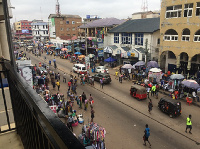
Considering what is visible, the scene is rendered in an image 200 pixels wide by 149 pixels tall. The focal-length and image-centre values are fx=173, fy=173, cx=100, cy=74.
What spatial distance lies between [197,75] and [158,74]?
18.9 feet

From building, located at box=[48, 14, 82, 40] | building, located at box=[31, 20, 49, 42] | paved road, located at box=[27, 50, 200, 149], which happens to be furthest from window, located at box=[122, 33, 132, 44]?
building, located at box=[31, 20, 49, 42]

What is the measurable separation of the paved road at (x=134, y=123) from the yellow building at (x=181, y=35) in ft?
29.7

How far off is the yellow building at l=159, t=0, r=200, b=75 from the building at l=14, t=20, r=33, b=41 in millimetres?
105659

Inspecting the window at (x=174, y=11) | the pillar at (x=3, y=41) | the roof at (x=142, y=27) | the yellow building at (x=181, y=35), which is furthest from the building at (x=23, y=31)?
the pillar at (x=3, y=41)

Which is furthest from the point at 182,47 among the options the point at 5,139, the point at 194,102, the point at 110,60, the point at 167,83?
the point at 5,139

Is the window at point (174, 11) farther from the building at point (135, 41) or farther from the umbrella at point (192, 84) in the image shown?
the umbrella at point (192, 84)

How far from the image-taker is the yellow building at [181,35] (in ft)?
74.8

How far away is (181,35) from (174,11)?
12.0 ft

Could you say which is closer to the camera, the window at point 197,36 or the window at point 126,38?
the window at point 197,36

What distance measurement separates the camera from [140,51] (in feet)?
103

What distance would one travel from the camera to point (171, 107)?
1538 centimetres

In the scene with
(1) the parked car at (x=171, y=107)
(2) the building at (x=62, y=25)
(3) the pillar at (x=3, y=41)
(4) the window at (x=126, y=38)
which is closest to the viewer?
(3) the pillar at (x=3, y=41)

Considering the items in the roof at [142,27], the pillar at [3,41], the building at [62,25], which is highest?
the building at [62,25]

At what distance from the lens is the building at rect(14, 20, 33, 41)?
115 meters
